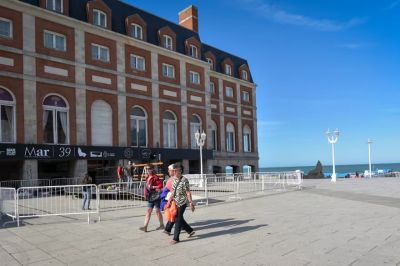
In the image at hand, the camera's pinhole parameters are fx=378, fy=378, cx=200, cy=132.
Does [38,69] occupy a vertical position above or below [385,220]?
above

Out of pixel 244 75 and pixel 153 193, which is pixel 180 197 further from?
pixel 244 75

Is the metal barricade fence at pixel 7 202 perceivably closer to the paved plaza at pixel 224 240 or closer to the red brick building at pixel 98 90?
the paved plaza at pixel 224 240

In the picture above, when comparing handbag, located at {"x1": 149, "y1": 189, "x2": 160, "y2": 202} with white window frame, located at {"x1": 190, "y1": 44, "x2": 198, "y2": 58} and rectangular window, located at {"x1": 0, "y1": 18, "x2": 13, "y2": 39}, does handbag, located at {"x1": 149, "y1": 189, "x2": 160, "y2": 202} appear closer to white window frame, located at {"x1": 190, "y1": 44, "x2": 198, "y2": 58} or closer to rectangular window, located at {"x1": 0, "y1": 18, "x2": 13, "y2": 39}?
rectangular window, located at {"x1": 0, "y1": 18, "x2": 13, "y2": 39}

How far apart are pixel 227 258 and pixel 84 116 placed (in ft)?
75.1

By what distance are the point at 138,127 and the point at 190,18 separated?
16.2 m

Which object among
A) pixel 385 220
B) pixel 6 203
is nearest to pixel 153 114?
pixel 6 203

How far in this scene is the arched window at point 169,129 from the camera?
34312mm

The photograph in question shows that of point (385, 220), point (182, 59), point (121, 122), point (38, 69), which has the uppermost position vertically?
point (182, 59)

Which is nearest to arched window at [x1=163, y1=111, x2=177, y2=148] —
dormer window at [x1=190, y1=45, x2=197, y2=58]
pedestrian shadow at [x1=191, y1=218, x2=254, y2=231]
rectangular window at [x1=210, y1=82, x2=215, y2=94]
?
dormer window at [x1=190, y1=45, x2=197, y2=58]

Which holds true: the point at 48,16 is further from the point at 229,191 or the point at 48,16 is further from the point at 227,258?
the point at 227,258

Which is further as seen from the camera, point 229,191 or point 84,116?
point 84,116

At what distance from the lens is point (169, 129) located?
3478 cm

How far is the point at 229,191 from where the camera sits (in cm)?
1761

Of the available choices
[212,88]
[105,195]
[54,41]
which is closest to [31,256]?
[105,195]
